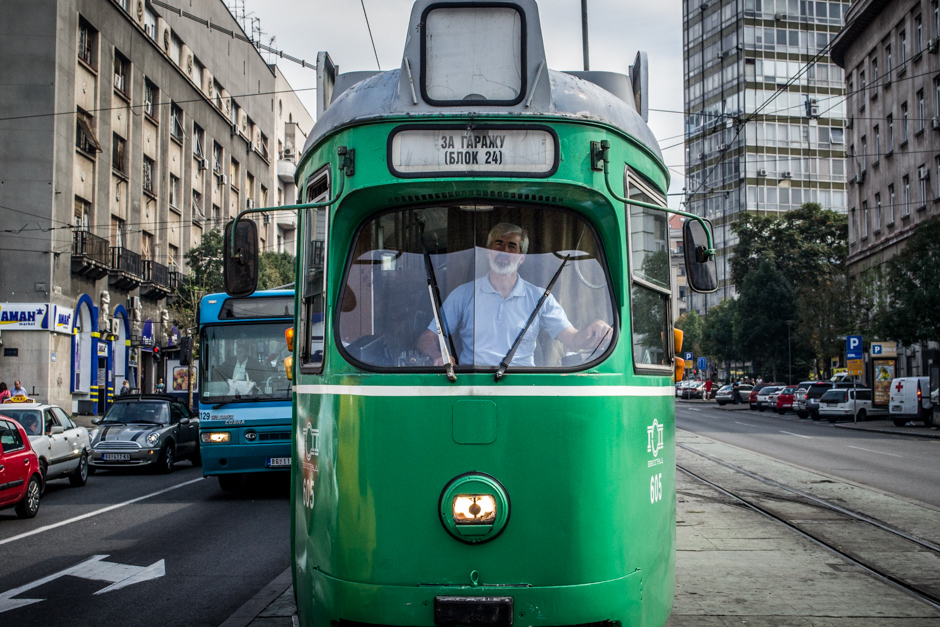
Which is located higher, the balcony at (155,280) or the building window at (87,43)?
the building window at (87,43)

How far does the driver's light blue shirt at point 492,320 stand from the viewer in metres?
4.09

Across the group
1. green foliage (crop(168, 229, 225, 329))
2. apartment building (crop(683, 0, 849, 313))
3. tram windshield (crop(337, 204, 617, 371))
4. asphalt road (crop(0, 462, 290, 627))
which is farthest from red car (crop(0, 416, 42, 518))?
apartment building (crop(683, 0, 849, 313))

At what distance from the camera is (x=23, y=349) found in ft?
99.2

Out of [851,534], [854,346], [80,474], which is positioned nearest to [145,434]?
[80,474]

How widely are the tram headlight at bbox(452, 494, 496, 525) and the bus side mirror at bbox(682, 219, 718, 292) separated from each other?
1.59 m

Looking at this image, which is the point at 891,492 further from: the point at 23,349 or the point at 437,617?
the point at 23,349

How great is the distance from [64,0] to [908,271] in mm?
29438

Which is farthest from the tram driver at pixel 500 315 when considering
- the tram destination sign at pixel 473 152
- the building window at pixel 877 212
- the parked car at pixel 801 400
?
the building window at pixel 877 212

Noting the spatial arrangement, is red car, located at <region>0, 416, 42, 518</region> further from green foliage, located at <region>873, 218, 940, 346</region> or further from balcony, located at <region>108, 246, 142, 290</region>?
green foliage, located at <region>873, 218, 940, 346</region>

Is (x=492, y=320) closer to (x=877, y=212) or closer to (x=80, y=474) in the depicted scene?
(x=80, y=474)

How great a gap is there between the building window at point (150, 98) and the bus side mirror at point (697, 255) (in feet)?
126

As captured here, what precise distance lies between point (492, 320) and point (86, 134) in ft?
106

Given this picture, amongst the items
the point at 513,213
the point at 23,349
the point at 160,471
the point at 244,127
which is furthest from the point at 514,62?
the point at 244,127

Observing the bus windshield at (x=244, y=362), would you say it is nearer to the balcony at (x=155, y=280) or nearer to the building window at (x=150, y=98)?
the balcony at (x=155, y=280)
